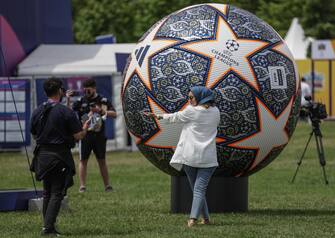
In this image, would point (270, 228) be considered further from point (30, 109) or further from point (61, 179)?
point (30, 109)

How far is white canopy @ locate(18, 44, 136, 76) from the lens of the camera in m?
26.3

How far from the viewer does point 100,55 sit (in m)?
27.2

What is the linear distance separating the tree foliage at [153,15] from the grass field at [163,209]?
27.3 metres

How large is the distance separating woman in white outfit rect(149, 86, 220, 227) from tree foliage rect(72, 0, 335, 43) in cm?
3491

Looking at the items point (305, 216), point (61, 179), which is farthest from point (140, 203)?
point (61, 179)

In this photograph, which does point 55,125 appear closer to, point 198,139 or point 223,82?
point 198,139

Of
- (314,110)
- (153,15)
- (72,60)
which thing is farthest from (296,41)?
(314,110)

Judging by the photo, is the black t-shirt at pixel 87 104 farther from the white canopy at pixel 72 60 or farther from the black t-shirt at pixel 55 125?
the white canopy at pixel 72 60

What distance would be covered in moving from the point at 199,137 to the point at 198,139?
0.03 meters

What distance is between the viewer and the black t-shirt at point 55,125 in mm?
10750

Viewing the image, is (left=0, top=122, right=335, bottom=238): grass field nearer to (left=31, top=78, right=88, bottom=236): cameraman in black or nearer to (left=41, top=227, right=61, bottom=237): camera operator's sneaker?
(left=41, top=227, right=61, bottom=237): camera operator's sneaker

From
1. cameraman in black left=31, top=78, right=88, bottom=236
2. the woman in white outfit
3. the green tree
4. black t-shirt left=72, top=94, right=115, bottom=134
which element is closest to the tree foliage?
the green tree

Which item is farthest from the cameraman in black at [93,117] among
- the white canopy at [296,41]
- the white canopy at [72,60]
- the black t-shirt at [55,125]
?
the white canopy at [296,41]

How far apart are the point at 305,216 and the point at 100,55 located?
50.3ft
